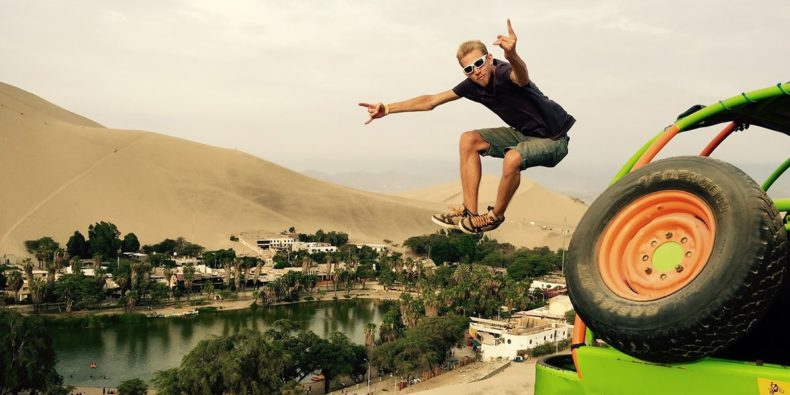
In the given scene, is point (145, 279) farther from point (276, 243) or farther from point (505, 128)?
point (505, 128)

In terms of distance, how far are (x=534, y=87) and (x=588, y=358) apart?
7.72ft

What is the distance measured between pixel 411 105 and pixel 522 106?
3.70 ft

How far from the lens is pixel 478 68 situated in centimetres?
562

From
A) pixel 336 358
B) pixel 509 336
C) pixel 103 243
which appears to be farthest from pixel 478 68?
pixel 103 243

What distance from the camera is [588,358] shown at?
14.3ft

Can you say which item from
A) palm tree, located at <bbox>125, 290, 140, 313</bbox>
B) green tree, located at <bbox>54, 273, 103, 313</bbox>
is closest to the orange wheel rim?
palm tree, located at <bbox>125, 290, 140, 313</bbox>

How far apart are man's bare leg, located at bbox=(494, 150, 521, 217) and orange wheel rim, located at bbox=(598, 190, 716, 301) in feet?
4.11

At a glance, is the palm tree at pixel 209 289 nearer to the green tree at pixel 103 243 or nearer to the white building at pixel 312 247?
the green tree at pixel 103 243

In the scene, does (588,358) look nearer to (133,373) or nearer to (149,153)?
(133,373)

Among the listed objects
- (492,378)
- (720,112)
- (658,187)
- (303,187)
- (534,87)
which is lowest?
(492,378)

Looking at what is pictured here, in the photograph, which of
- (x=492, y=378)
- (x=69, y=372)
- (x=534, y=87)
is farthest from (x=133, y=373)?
(x=534, y=87)

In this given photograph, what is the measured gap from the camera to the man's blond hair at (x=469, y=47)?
18.5 ft

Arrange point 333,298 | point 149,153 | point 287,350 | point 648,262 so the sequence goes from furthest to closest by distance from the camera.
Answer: point 149,153
point 333,298
point 287,350
point 648,262

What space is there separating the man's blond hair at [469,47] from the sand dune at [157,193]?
118210mm
